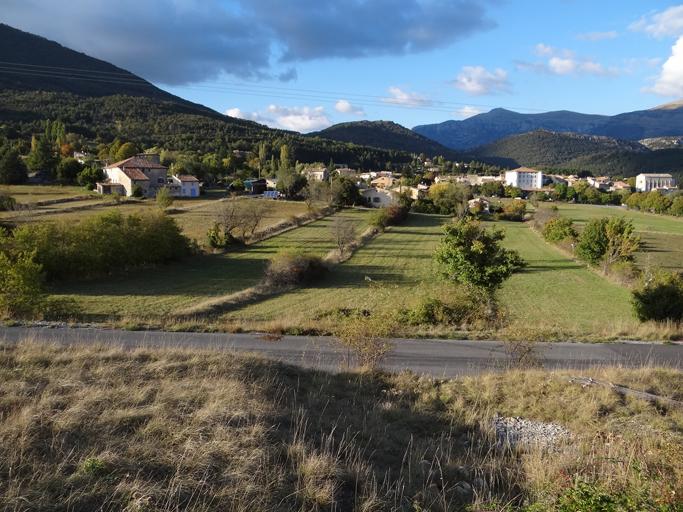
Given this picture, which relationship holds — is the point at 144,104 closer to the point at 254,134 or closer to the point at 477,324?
the point at 254,134

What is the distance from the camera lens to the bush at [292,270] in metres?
28.3

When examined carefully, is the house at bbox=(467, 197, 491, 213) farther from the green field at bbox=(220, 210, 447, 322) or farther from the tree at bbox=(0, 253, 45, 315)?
the tree at bbox=(0, 253, 45, 315)

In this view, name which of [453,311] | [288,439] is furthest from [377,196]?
[288,439]

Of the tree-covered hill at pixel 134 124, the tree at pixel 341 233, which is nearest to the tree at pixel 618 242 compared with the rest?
the tree at pixel 341 233

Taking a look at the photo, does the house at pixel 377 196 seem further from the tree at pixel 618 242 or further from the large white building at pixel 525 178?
the large white building at pixel 525 178

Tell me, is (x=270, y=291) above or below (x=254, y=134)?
below

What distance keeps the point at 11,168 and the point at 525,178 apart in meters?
164

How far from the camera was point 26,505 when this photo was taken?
3242 mm

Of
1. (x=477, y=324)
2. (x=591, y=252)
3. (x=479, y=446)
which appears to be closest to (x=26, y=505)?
(x=479, y=446)

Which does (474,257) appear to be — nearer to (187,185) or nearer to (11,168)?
(187,185)

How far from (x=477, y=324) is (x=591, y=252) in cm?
2917

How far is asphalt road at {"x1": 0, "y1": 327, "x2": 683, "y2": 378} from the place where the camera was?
34.7 feet

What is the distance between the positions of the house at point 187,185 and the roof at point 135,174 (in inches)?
220

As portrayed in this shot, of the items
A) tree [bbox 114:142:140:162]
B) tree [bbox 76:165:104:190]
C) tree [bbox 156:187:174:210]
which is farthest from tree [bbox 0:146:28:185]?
tree [bbox 156:187:174:210]
